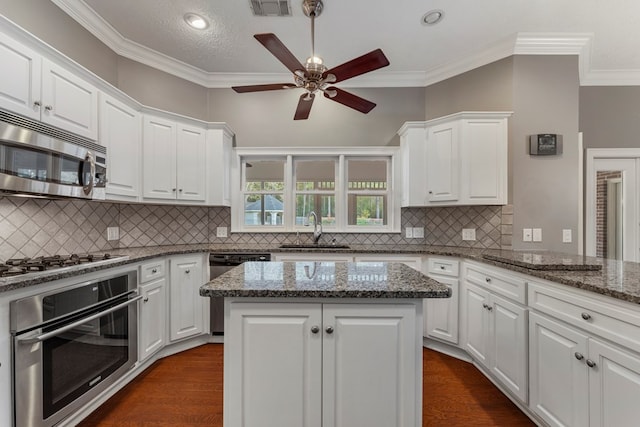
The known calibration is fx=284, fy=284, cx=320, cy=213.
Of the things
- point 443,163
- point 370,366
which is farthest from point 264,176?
point 370,366

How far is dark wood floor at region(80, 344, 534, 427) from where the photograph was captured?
1807mm

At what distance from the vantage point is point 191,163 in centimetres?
303

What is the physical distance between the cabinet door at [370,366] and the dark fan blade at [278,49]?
1.48 meters

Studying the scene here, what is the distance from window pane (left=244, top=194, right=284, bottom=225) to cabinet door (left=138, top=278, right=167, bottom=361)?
1.32 metres

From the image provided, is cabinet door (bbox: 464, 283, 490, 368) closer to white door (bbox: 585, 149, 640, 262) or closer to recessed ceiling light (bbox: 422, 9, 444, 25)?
white door (bbox: 585, 149, 640, 262)

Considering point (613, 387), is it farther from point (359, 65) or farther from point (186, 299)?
point (186, 299)

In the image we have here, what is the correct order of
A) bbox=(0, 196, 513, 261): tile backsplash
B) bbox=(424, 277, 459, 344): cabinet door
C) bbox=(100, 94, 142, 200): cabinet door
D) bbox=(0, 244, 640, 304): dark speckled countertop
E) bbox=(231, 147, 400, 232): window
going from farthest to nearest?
bbox=(231, 147, 400, 232): window
bbox=(424, 277, 459, 344): cabinet door
bbox=(100, 94, 142, 200): cabinet door
bbox=(0, 196, 513, 261): tile backsplash
bbox=(0, 244, 640, 304): dark speckled countertop

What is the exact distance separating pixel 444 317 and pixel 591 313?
1425 mm

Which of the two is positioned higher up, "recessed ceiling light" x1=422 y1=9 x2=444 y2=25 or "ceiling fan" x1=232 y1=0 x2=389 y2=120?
"recessed ceiling light" x1=422 y1=9 x2=444 y2=25

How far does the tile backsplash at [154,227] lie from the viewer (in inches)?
77.7

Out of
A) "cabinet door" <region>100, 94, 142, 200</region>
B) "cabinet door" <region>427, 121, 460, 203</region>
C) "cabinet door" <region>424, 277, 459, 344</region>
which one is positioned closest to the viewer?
"cabinet door" <region>100, 94, 142, 200</region>

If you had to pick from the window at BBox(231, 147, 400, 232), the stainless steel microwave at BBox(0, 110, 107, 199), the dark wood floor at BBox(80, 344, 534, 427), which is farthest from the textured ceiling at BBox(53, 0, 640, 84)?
the dark wood floor at BBox(80, 344, 534, 427)

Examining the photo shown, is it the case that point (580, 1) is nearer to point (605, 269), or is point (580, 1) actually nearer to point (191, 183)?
point (605, 269)

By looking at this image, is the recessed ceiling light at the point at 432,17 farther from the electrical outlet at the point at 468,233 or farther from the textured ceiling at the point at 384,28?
the electrical outlet at the point at 468,233
